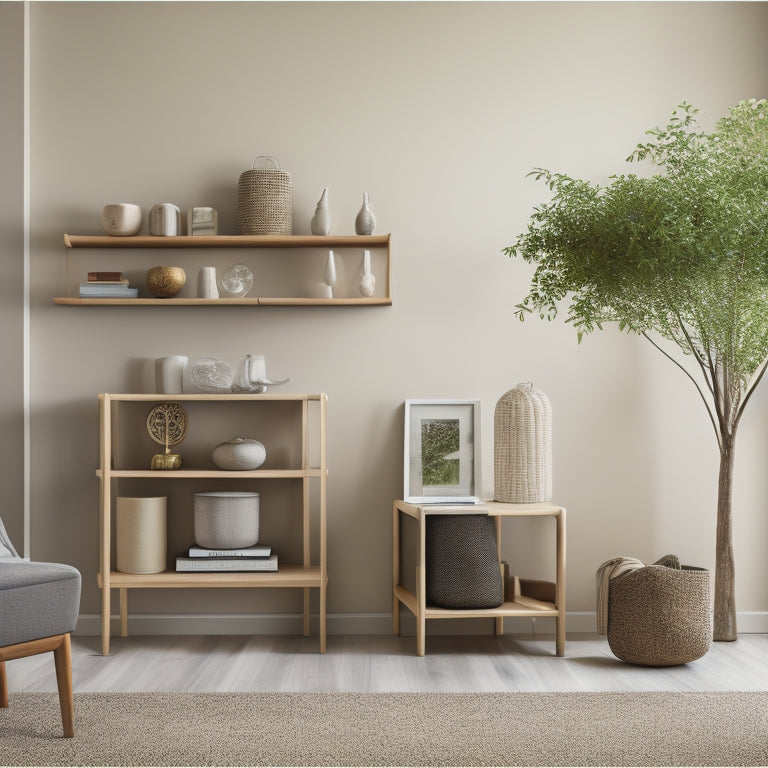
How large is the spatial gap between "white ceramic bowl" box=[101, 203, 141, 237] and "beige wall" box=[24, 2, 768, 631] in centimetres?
16

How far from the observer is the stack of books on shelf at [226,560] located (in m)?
3.31

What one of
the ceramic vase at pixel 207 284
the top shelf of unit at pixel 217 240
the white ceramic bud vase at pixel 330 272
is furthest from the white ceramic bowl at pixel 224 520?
the top shelf of unit at pixel 217 240

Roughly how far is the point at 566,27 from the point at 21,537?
3.19m

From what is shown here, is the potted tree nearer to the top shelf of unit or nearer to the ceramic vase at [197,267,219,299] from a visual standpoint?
the top shelf of unit

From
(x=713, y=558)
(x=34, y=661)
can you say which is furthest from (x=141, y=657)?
(x=713, y=558)

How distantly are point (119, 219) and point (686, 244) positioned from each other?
2.20m

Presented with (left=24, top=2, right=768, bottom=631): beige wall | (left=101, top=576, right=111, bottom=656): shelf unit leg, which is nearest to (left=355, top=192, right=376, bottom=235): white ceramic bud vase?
(left=24, top=2, right=768, bottom=631): beige wall

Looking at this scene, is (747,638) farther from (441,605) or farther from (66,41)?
(66,41)

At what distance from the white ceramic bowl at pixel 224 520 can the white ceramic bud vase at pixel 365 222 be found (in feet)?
3.87

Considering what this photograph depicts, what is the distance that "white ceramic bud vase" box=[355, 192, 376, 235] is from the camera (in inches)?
136

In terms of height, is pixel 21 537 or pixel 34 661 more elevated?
pixel 21 537

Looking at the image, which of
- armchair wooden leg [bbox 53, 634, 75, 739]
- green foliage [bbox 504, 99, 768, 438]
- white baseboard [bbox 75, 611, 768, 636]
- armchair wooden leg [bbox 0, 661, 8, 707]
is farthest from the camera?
white baseboard [bbox 75, 611, 768, 636]

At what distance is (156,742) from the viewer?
2.25 metres

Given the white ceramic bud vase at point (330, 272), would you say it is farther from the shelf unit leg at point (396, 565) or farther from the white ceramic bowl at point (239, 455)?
the shelf unit leg at point (396, 565)
